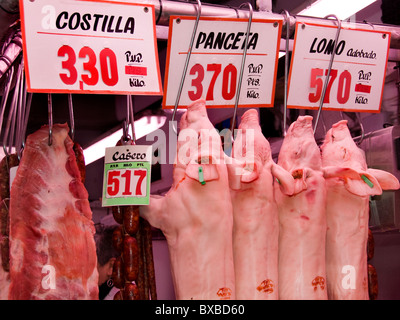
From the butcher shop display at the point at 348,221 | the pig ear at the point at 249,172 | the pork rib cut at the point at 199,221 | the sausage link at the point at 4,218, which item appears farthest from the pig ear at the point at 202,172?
the sausage link at the point at 4,218

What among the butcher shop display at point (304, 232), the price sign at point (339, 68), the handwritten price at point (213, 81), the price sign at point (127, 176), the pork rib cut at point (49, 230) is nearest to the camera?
the pork rib cut at point (49, 230)

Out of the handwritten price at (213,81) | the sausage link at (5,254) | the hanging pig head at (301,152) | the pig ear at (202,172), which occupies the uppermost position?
the handwritten price at (213,81)

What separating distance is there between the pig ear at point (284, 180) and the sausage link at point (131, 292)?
0.60 meters

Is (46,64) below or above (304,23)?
below

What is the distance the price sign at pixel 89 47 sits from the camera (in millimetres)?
1746

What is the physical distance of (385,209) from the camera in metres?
2.89

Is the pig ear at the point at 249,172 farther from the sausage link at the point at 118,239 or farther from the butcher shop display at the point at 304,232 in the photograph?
the sausage link at the point at 118,239

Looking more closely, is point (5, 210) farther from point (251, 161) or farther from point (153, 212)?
point (251, 161)

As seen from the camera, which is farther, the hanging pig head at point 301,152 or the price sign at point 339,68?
the price sign at point 339,68
